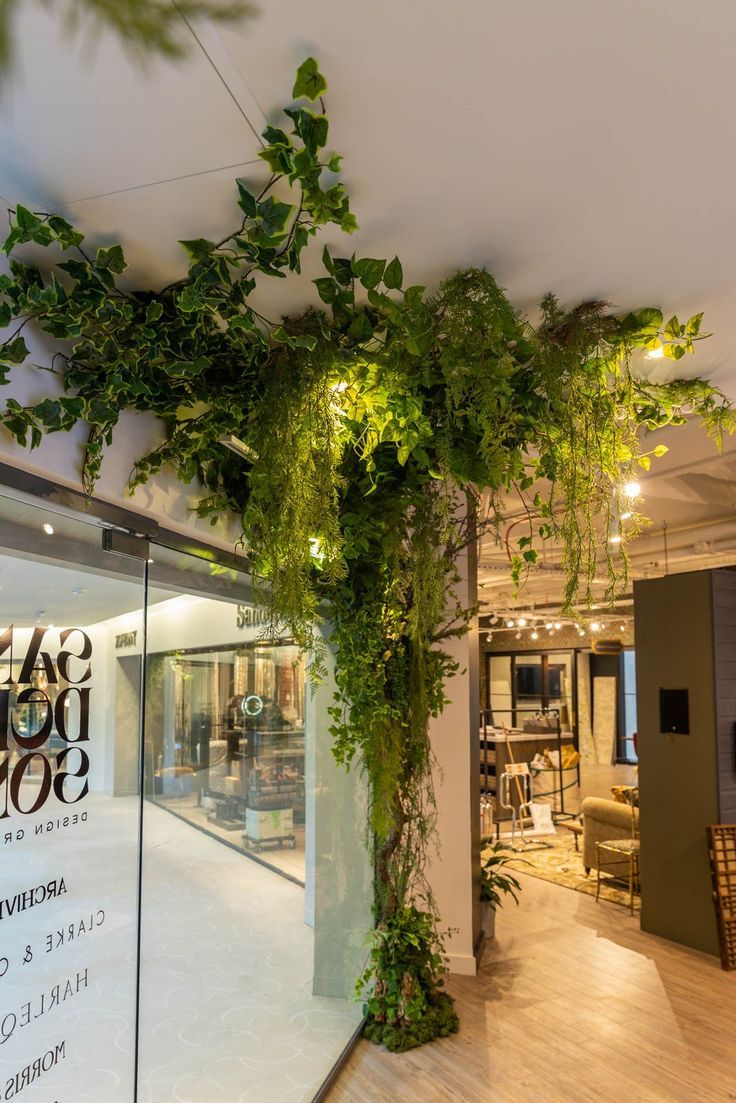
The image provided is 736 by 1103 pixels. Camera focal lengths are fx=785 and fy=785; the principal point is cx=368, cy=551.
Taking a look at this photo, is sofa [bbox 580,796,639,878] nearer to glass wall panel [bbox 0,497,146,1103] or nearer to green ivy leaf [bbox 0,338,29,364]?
glass wall panel [bbox 0,497,146,1103]

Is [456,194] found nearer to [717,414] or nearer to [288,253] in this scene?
[288,253]

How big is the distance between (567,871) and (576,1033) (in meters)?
3.32

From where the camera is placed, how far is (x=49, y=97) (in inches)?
52.4

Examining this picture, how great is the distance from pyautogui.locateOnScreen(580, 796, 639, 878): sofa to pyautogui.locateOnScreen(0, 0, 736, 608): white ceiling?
5.61m

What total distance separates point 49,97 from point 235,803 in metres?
2.35

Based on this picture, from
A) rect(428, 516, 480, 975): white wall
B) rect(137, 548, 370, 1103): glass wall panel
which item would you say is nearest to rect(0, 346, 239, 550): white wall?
rect(137, 548, 370, 1103): glass wall panel

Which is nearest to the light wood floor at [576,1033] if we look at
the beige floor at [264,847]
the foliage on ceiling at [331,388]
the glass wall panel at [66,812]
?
the beige floor at [264,847]

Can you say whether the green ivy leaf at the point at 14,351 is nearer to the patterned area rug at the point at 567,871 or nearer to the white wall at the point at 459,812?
the white wall at the point at 459,812

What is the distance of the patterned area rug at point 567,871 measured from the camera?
6.39 metres

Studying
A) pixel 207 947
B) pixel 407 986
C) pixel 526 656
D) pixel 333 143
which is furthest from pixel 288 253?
pixel 526 656

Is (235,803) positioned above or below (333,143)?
below

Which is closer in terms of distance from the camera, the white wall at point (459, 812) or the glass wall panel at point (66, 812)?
the glass wall panel at point (66, 812)

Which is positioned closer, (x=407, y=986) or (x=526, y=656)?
(x=407, y=986)

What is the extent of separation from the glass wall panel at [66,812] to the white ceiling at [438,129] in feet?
2.50
